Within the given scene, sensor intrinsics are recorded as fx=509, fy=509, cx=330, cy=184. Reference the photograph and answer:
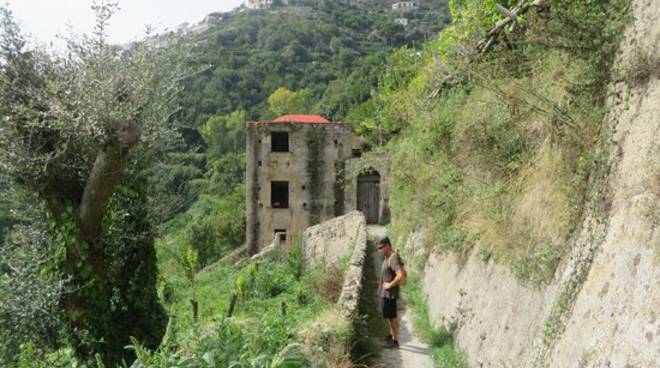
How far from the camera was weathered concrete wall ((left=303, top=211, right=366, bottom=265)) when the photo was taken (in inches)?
624

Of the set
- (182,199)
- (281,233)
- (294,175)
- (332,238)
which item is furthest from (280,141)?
(182,199)

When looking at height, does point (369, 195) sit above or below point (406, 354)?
above

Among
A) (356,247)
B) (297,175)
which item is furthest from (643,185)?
(297,175)

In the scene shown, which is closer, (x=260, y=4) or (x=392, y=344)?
(x=392, y=344)

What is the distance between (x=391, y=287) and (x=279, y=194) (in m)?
19.3

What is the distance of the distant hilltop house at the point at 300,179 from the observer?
25.3m

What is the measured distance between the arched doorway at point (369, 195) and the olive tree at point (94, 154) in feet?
62.5

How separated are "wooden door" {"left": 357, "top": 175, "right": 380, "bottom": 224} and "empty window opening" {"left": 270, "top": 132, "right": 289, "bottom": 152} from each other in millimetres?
4137

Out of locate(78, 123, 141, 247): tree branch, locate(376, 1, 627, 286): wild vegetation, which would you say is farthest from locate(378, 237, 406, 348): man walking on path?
locate(78, 123, 141, 247): tree branch

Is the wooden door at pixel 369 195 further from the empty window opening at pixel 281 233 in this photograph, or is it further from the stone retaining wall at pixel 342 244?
the stone retaining wall at pixel 342 244

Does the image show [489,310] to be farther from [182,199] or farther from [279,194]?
[279,194]

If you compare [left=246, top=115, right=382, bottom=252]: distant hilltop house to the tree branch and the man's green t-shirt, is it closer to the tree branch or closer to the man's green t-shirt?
the man's green t-shirt

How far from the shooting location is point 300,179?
2550 cm

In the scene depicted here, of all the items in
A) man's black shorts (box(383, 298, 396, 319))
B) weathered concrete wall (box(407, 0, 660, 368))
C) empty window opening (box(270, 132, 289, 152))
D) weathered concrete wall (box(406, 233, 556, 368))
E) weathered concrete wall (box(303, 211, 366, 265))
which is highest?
empty window opening (box(270, 132, 289, 152))
